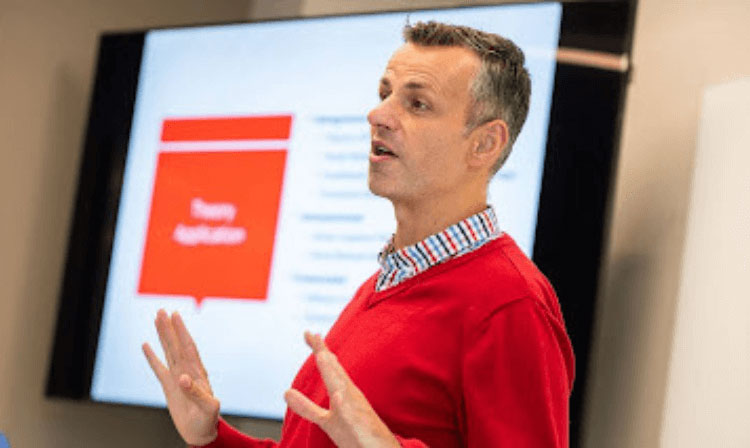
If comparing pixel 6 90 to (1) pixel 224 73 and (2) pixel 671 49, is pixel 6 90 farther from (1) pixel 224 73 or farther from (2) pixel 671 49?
(2) pixel 671 49

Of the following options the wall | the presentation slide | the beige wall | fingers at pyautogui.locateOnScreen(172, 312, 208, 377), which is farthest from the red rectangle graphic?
fingers at pyautogui.locateOnScreen(172, 312, 208, 377)

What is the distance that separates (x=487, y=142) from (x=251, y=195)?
1776mm

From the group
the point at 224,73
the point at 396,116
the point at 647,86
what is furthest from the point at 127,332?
the point at 396,116

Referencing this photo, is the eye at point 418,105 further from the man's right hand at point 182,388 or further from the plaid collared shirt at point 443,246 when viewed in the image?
the man's right hand at point 182,388

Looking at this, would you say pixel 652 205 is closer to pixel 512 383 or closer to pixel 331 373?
pixel 512 383

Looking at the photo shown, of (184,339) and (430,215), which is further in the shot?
(184,339)

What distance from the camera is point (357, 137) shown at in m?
3.24

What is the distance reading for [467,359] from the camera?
152cm

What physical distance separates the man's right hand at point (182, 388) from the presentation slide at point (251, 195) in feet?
4.30

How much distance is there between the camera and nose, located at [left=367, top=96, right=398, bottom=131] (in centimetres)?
172

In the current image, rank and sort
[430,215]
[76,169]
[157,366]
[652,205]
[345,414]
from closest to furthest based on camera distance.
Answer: [345,414] < [430,215] < [157,366] < [652,205] < [76,169]

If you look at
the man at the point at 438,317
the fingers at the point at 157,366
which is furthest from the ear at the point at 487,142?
the fingers at the point at 157,366

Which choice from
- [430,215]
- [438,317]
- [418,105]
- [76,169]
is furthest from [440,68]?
[76,169]

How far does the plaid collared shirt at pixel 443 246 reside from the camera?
1.67 meters
